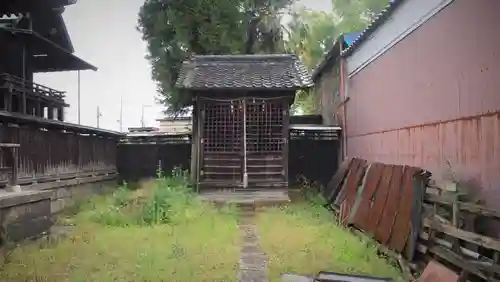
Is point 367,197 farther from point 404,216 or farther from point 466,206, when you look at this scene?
point 466,206

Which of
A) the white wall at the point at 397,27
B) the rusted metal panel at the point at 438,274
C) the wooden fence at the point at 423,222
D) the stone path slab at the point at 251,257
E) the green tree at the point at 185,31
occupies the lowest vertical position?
the stone path slab at the point at 251,257

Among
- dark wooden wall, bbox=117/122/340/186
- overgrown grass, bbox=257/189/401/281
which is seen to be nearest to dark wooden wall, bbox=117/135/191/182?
dark wooden wall, bbox=117/122/340/186

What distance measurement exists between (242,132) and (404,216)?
652cm

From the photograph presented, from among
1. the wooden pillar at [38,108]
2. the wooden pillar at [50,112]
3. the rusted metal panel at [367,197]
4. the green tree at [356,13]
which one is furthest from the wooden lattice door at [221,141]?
the green tree at [356,13]

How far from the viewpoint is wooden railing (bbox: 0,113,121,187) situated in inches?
315

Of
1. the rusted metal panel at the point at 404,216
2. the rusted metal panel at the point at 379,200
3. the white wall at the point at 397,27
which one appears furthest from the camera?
the rusted metal panel at the point at 379,200

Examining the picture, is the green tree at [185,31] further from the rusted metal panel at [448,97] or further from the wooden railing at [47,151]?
the rusted metal panel at [448,97]

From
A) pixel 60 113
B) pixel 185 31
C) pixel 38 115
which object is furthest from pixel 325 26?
pixel 38 115

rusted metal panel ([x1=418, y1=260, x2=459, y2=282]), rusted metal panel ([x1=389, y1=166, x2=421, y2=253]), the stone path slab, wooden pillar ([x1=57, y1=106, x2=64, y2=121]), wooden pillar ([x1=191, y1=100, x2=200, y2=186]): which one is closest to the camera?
rusted metal panel ([x1=418, y1=260, x2=459, y2=282])

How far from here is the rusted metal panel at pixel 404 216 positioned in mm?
5488

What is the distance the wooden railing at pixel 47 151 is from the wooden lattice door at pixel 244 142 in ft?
10.9

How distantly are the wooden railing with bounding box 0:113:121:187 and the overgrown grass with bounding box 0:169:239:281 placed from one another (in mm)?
1383

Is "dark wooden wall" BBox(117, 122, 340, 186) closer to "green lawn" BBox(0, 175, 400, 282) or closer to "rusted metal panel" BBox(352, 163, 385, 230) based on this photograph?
"green lawn" BBox(0, 175, 400, 282)

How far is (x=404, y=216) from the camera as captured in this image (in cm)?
565
